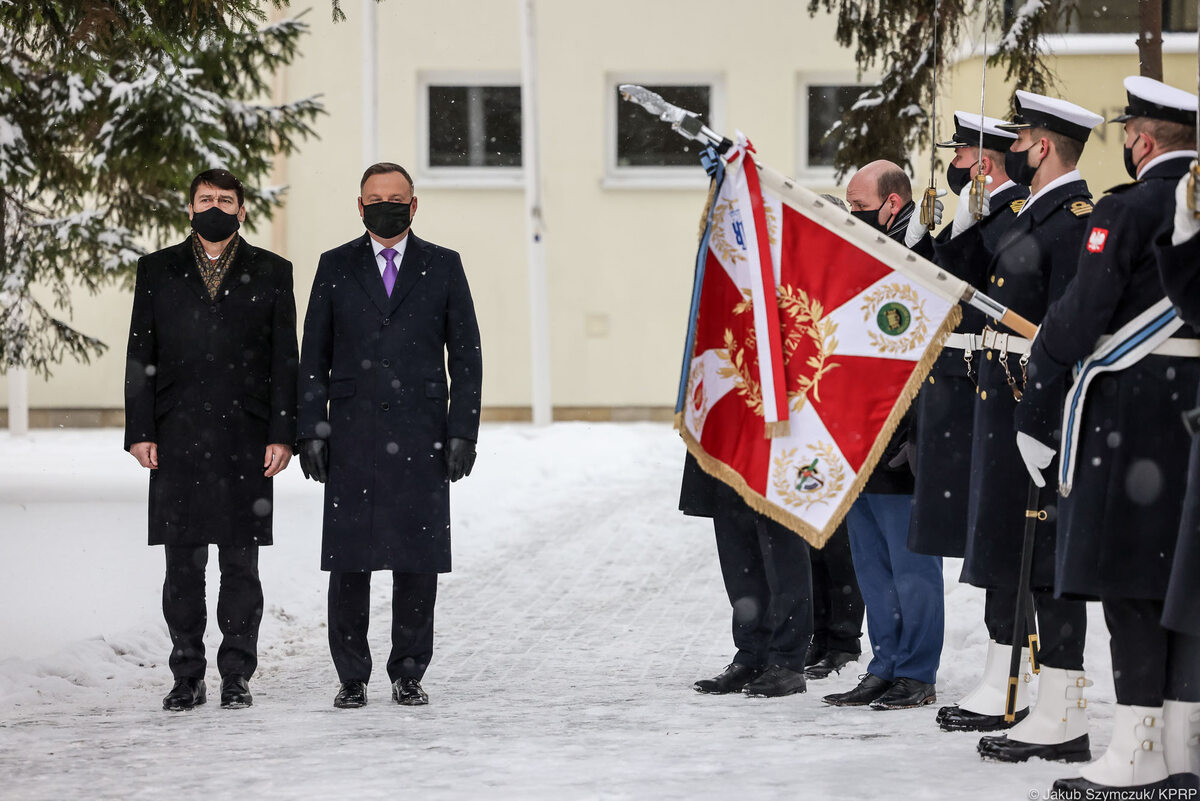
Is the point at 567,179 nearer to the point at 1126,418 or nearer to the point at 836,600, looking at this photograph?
the point at 836,600

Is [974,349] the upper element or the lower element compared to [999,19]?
lower

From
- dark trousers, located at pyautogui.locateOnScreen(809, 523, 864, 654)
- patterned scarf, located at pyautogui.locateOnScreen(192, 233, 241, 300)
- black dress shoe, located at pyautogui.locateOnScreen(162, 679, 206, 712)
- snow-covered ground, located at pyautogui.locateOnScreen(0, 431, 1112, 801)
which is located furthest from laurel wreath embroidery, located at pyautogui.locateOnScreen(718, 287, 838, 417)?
black dress shoe, located at pyautogui.locateOnScreen(162, 679, 206, 712)

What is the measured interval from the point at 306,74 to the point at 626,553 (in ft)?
33.8

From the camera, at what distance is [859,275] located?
571 cm

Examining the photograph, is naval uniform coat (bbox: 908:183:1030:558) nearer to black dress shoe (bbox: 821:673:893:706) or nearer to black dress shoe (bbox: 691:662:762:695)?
black dress shoe (bbox: 821:673:893:706)

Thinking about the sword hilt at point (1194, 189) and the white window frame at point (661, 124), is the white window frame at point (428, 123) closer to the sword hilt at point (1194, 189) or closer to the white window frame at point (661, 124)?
the white window frame at point (661, 124)

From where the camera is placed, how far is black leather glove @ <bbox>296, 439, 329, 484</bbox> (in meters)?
6.09

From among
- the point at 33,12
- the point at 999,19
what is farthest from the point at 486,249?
the point at 33,12

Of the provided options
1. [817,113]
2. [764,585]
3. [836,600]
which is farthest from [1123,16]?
[764,585]

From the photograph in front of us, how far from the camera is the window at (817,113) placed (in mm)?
19188

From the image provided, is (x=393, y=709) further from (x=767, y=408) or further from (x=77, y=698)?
(x=767, y=408)

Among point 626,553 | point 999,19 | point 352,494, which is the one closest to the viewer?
point 352,494

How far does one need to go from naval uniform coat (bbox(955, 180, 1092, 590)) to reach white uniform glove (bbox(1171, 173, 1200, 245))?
94 centimetres

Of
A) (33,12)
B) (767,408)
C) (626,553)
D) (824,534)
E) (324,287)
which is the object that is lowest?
(626,553)
